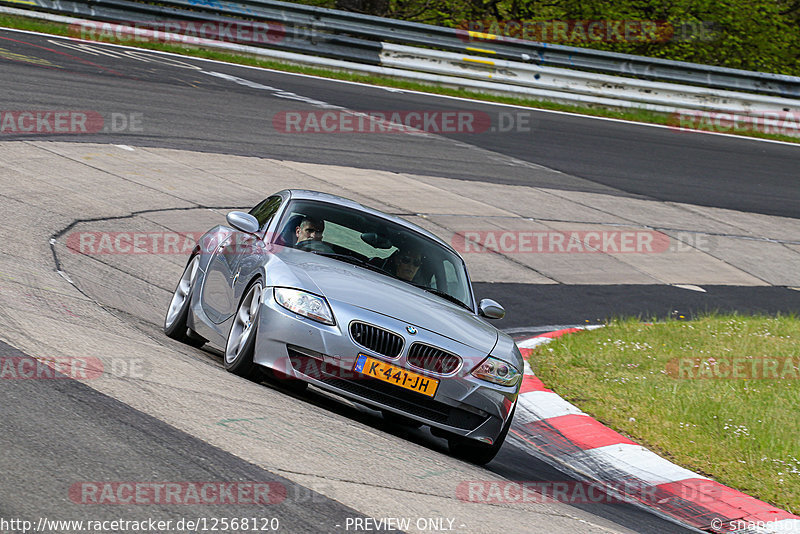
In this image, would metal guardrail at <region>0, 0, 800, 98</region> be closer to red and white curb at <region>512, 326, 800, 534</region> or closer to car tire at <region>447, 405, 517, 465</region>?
red and white curb at <region>512, 326, 800, 534</region>

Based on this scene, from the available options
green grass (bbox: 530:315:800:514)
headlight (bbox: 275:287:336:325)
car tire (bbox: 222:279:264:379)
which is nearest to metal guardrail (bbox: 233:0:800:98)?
green grass (bbox: 530:315:800:514)

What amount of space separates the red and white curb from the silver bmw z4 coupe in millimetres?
1018

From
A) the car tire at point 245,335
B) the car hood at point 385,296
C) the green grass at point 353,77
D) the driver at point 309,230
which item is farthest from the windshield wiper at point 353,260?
the green grass at point 353,77

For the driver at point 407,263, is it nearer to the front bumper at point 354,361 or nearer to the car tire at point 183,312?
the front bumper at point 354,361

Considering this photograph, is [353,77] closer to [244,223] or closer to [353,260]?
[244,223]

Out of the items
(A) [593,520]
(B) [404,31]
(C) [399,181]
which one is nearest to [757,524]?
(A) [593,520]

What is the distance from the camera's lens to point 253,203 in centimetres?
1377

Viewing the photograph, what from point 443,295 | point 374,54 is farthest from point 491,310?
point 374,54

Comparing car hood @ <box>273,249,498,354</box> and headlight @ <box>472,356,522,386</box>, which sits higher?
car hood @ <box>273,249,498,354</box>

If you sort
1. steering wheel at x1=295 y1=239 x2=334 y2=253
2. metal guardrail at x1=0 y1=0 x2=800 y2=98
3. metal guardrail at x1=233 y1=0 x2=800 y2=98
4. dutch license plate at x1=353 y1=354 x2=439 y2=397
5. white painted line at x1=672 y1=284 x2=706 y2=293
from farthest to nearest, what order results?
metal guardrail at x1=233 y1=0 x2=800 y2=98 < metal guardrail at x1=0 y1=0 x2=800 y2=98 < white painted line at x1=672 y1=284 x2=706 y2=293 < steering wheel at x1=295 y1=239 x2=334 y2=253 < dutch license plate at x1=353 y1=354 x2=439 y2=397

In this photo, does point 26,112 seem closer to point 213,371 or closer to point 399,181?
point 399,181

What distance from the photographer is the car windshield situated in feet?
24.4

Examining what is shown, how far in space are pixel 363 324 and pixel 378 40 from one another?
18.8 m

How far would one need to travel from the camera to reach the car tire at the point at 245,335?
645 cm
